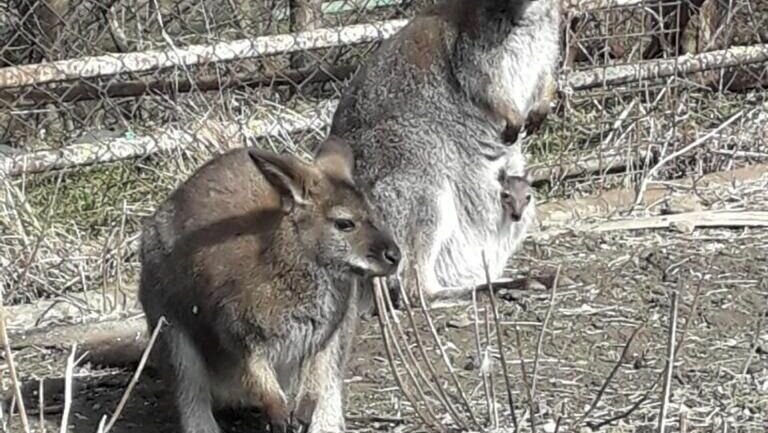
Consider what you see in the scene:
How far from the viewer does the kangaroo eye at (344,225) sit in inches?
165

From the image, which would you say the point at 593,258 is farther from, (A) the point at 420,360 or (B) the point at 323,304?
(B) the point at 323,304

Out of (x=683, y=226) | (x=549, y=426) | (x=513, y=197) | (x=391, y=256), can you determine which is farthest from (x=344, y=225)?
(x=683, y=226)

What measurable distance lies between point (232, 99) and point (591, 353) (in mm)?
2713

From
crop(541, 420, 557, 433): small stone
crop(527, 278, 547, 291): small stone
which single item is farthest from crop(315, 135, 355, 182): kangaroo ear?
crop(527, 278, 547, 291): small stone

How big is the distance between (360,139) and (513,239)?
0.83 meters

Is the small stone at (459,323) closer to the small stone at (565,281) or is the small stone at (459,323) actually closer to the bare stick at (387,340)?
the small stone at (565,281)

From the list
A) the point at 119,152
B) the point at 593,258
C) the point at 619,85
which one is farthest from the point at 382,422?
the point at 619,85

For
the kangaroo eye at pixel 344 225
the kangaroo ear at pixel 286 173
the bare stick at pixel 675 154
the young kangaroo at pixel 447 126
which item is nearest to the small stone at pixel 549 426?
the kangaroo eye at pixel 344 225

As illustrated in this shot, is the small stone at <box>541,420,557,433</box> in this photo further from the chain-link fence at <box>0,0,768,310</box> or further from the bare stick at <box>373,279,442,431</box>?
the chain-link fence at <box>0,0,768,310</box>

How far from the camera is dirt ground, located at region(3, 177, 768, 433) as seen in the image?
15.2ft

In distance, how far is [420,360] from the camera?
520cm

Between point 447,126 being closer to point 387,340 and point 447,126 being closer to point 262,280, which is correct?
point 262,280

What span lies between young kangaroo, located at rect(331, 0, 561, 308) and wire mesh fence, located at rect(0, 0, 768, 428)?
0.98 m

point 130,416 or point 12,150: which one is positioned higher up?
point 12,150
